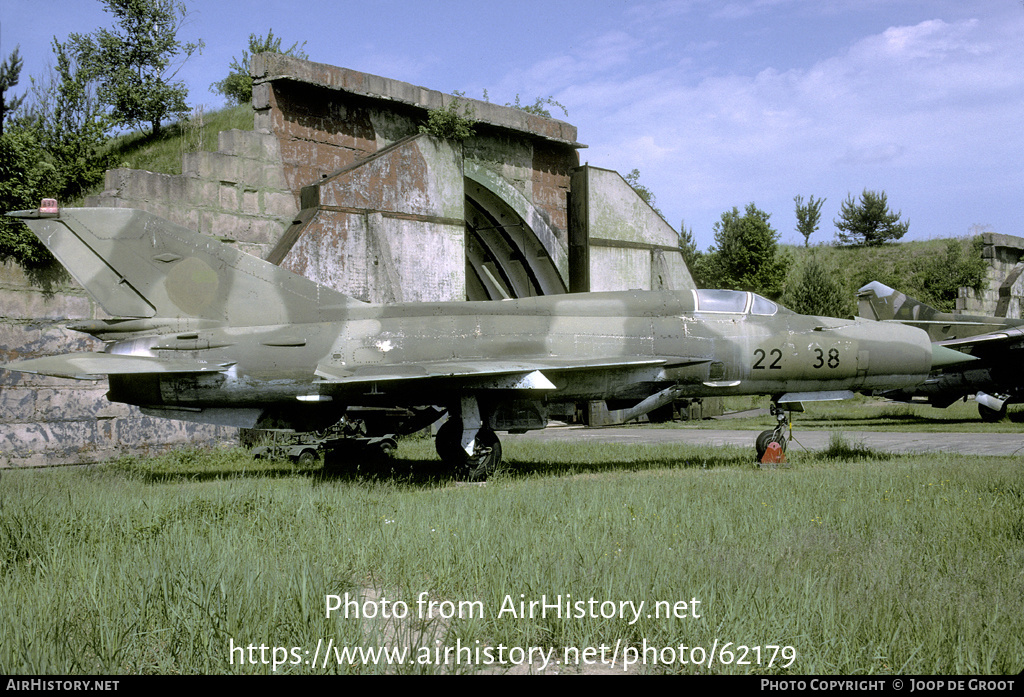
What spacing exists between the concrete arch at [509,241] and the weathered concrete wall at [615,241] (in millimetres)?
750

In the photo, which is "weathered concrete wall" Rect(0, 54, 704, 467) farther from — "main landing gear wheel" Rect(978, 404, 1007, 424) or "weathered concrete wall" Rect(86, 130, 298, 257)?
"main landing gear wheel" Rect(978, 404, 1007, 424)

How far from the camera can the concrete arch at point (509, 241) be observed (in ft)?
65.6

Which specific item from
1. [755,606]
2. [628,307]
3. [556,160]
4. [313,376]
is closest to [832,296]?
[556,160]

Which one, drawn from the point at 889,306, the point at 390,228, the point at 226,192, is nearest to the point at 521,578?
the point at 226,192

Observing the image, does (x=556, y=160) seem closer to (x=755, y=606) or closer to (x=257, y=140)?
(x=257, y=140)

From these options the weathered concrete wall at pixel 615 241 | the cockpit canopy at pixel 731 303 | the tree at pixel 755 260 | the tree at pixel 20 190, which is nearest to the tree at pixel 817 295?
the tree at pixel 755 260

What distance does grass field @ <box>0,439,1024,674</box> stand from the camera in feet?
11.2

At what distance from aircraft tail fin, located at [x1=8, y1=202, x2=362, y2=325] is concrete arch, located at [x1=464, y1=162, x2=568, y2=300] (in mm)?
9883

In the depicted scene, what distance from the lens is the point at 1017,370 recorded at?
1877cm

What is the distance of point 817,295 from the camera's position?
43062 mm

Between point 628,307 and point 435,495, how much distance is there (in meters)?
4.48

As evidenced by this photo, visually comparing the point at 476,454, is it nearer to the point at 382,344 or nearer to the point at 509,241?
the point at 382,344

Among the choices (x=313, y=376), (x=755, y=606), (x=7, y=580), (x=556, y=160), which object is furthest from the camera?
(x=556, y=160)

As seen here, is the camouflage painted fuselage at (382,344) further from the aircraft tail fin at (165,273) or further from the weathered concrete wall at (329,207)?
the weathered concrete wall at (329,207)
